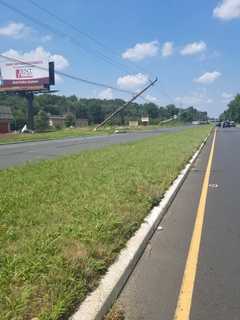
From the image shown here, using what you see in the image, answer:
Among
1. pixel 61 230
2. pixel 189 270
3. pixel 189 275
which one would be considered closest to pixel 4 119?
pixel 61 230

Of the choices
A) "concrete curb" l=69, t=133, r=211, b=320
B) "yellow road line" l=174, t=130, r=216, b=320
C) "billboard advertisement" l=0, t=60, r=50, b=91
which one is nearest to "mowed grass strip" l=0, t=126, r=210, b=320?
"concrete curb" l=69, t=133, r=211, b=320

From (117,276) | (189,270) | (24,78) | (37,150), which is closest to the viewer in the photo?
(117,276)

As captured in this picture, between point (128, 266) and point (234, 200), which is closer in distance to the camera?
point (128, 266)

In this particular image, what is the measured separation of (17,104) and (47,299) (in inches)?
5490

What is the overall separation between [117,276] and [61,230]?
5.15 ft

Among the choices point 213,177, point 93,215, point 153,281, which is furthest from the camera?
point 213,177

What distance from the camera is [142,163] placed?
16141mm

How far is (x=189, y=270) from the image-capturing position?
5.55 m

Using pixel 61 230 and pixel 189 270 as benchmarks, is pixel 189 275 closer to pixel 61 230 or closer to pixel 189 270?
pixel 189 270

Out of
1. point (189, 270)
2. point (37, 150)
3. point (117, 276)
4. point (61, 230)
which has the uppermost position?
point (61, 230)

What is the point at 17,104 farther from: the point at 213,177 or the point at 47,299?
the point at 47,299

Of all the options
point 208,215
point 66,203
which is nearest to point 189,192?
point 208,215

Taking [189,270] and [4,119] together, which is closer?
[189,270]

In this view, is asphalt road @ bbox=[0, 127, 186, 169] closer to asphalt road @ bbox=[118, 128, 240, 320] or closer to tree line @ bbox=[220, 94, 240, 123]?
asphalt road @ bbox=[118, 128, 240, 320]
